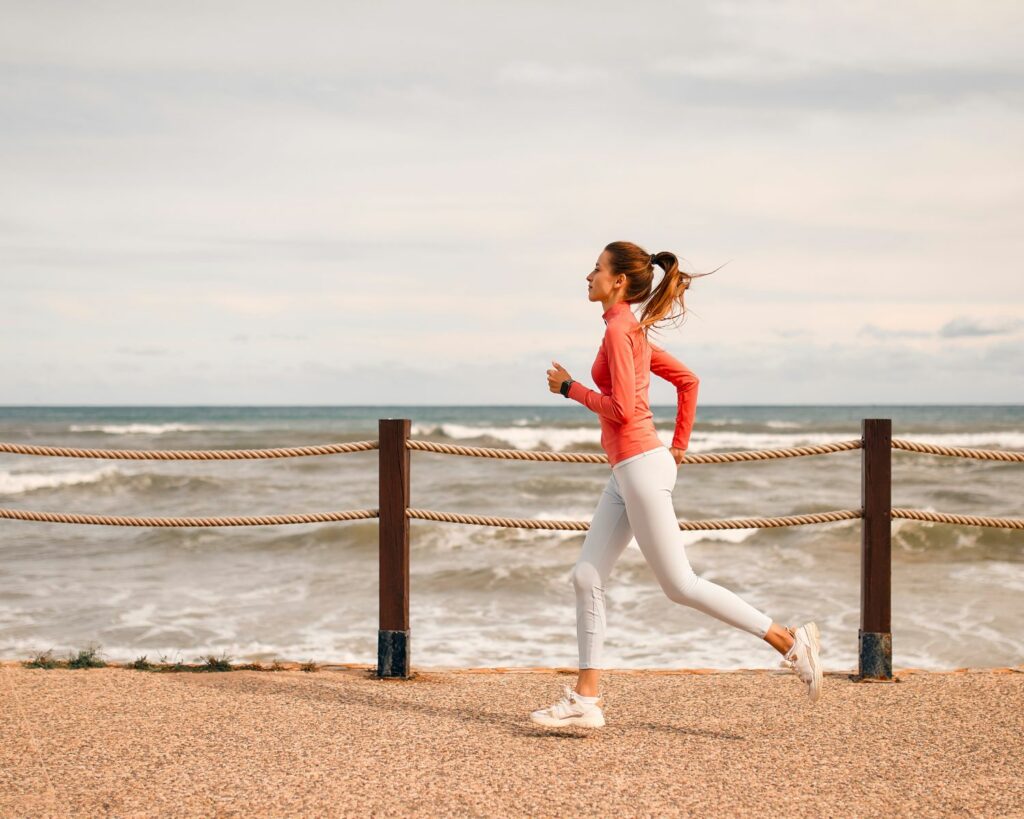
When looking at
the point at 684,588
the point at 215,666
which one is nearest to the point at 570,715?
the point at 684,588

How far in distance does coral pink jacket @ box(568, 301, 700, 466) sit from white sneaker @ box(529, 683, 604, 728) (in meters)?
0.97

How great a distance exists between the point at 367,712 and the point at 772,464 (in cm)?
2069

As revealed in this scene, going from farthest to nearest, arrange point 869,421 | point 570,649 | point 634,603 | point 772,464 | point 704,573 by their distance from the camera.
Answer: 1. point 772,464
2. point 704,573
3. point 634,603
4. point 570,649
5. point 869,421

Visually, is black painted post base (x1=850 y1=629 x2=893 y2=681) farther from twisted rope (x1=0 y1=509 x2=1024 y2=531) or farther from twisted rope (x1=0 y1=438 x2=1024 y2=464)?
twisted rope (x1=0 y1=438 x2=1024 y2=464)

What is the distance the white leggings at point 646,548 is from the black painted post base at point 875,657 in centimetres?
158

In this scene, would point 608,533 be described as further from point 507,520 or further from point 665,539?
point 507,520

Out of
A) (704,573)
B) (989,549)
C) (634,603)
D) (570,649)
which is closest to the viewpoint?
(570,649)

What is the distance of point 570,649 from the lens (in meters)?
7.29

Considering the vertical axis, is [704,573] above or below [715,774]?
below

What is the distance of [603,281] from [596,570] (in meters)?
1.12

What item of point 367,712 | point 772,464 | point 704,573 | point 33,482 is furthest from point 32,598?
point 772,464

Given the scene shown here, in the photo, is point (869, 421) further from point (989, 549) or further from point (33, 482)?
point (33, 482)

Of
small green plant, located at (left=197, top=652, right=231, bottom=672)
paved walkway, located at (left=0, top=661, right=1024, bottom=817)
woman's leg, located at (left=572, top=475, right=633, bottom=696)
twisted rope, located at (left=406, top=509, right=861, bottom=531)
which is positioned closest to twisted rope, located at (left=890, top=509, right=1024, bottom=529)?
twisted rope, located at (left=406, top=509, right=861, bottom=531)

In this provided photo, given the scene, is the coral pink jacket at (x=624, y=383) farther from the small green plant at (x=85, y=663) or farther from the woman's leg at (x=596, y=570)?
the small green plant at (x=85, y=663)
